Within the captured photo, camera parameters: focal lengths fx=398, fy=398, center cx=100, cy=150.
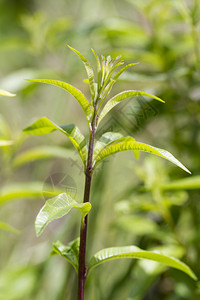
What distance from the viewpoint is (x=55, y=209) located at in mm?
256

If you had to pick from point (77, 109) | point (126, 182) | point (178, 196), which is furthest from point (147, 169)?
point (77, 109)

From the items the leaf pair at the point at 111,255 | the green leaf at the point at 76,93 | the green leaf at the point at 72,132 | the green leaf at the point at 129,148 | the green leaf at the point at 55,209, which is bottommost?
the leaf pair at the point at 111,255

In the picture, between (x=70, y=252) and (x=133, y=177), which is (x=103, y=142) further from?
(x=133, y=177)

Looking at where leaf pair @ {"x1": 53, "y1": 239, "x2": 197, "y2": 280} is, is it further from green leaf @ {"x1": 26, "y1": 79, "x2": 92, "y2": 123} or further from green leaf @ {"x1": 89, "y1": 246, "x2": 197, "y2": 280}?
green leaf @ {"x1": 26, "y1": 79, "x2": 92, "y2": 123}

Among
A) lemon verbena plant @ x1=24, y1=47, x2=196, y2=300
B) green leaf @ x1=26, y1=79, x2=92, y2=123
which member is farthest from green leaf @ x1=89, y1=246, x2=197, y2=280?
green leaf @ x1=26, y1=79, x2=92, y2=123

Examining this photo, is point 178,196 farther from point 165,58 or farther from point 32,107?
point 32,107

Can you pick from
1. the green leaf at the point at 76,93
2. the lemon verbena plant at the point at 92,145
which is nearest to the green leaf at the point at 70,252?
the lemon verbena plant at the point at 92,145

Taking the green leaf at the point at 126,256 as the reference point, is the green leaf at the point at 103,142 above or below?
above

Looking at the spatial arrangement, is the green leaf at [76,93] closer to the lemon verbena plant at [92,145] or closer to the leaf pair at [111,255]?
the lemon verbena plant at [92,145]

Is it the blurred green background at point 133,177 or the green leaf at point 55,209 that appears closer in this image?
the green leaf at point 55,209

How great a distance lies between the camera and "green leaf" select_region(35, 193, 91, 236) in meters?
0.24

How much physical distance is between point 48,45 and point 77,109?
627 mm

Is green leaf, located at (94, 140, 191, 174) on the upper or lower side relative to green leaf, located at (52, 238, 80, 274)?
upper

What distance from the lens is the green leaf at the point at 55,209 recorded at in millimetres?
240
